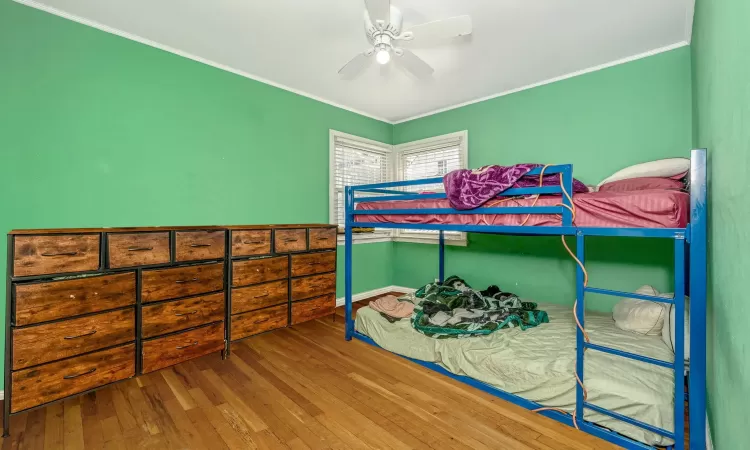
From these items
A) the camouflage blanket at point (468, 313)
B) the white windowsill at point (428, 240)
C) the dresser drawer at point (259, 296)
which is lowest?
the camouflage blanket at point (468, 313)

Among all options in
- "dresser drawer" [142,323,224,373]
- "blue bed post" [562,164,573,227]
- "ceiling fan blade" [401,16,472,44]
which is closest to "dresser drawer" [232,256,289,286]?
"dresser drawer" [142,323,224,373]

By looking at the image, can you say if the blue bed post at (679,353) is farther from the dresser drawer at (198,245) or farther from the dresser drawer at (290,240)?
the dresser drawer at (198,245)

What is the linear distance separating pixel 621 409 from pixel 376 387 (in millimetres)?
1381

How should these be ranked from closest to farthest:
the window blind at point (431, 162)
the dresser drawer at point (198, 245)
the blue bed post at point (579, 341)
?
the blue bed post at point (579, 341) < the dresser drawer at point (198, 245) < the window blind at point (431, 162)

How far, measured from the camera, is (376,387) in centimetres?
222

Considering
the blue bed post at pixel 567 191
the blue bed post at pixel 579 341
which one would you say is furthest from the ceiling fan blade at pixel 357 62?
the blue bed post at pixel 579 341

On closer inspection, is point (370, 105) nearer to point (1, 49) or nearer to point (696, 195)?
point (1, 49)

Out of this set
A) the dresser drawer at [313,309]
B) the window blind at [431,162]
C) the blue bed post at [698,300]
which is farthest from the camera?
the window blind at [431,162]

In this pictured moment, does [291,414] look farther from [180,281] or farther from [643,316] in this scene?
[643,316]

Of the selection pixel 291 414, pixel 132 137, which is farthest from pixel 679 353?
pixel 132 137

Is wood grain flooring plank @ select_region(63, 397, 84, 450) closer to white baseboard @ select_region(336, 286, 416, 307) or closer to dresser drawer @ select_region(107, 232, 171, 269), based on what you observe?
dresser drawer @ select_region(107, 232, 171, 269)

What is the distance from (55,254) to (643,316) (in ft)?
12.4

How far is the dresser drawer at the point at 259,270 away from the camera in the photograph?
2.81 meters

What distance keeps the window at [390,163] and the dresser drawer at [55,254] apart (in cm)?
240
